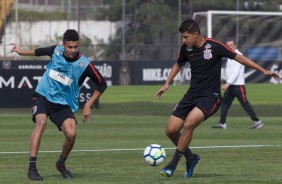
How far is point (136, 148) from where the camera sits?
58.2 feet

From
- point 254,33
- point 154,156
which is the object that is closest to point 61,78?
point 154,156

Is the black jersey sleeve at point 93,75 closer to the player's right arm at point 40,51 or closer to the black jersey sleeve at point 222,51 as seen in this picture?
the player's right arm at point 40,51

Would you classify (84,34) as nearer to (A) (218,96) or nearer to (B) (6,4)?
(B) (6,4)

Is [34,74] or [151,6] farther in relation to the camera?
[151,6]

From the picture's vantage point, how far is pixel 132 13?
5503 cm

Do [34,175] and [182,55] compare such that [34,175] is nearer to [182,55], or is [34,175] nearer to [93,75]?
[93,75]

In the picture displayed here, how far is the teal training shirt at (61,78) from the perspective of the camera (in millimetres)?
13133

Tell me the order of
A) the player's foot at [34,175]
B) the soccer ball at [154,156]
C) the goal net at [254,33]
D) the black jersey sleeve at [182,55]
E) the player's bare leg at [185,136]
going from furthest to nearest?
the goal net at [254,33] → the black jersey sleeve at [182,55] → the soccer ball at [154,156] → the player's bare leg at [185,136] → the player's foot at [34,175]

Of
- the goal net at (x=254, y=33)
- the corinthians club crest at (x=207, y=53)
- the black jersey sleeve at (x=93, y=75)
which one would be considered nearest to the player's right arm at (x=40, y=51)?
the black jersey sleeve at (x=93, y=75)

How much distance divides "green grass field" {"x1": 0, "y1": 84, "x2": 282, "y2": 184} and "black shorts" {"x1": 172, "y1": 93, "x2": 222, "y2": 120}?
0.90 m


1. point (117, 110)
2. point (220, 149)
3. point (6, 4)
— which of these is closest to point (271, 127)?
→ point (220, 149)

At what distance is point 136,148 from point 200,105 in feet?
16.0

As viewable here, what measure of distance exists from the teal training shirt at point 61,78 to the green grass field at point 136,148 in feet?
3.79

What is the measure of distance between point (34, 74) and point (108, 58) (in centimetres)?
2288
